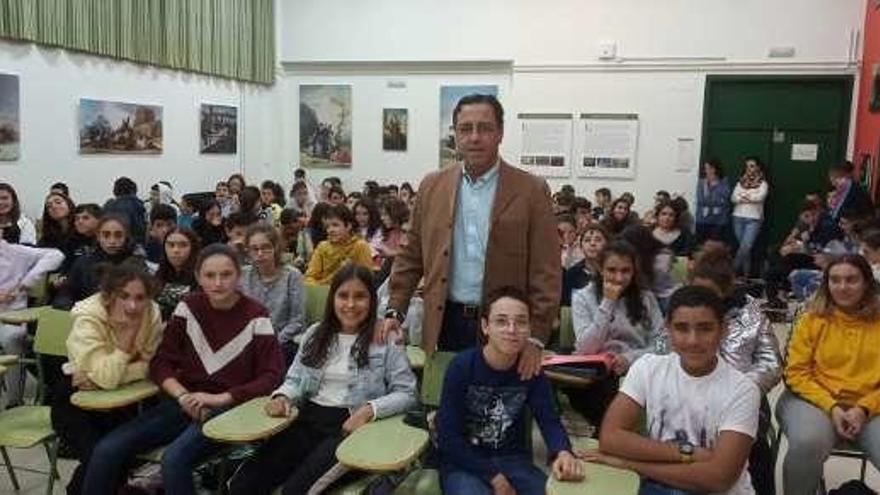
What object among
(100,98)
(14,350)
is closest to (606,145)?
(100,98)

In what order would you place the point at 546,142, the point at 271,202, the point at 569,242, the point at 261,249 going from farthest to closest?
the point at 546,142 < the point at 271,202 < the point at 569,242 < the point at 261,249

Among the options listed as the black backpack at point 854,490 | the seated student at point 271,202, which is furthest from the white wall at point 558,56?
the black backpack at point 854,490

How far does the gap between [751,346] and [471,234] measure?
1.39 m

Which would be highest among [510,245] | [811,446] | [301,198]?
[510,245]

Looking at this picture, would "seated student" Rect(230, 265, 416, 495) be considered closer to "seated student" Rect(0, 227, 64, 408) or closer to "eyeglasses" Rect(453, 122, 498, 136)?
"eyeglasses" Rect(453, 122, 498, 136)

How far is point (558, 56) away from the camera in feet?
32.7

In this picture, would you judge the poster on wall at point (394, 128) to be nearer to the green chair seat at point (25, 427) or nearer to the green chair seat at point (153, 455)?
the green chair seat at point (25, 427)

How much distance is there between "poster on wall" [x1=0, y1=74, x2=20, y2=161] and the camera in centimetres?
689

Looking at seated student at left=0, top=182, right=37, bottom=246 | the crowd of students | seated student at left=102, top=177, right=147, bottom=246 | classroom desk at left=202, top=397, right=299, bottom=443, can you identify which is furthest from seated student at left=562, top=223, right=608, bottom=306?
seated student at left=0, top=182, right=37, bottom=246

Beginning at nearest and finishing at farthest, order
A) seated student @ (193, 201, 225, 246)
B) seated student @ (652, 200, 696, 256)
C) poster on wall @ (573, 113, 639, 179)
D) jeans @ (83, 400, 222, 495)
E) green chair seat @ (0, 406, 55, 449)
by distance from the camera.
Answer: jeans @ (83, 400, 222, 495) → green chair seat @ (0, 406, 55, 449) → seated student @ (193, 201, 225, 246) → seated student @ (652, 200, 696, 256) → poster on wall @ (573, 113, 639, 179)

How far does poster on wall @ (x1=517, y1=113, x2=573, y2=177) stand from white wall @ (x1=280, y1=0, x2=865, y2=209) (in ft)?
0.34

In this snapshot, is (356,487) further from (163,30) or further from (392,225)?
(163,30)

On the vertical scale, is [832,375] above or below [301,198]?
below

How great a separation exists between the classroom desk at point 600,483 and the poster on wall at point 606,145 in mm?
7978
